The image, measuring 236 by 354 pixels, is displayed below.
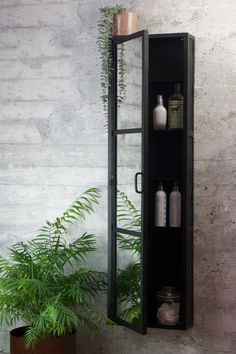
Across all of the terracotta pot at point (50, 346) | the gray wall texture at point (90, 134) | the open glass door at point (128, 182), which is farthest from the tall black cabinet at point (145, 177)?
the terracotta pot at point (50, 346)

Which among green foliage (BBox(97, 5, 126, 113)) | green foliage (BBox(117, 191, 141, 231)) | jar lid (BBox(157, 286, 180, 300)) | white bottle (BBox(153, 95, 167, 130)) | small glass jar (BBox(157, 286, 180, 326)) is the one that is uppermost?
green foliage (BBox(97, 5, 126, 113))

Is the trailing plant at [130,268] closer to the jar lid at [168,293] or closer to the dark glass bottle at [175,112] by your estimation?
the jar lid at [168,293]

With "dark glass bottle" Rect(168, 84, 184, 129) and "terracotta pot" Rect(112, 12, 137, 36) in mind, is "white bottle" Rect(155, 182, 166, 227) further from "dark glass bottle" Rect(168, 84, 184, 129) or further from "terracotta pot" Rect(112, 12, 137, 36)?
"terracotta pot" Rect(112, 12, 137, 36)

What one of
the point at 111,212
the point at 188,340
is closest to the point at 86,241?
the point at 111,212

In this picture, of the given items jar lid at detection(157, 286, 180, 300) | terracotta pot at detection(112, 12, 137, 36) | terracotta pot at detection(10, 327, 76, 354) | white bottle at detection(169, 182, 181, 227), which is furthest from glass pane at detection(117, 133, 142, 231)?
terracotta pot at detection(10, 327, 76, 354)

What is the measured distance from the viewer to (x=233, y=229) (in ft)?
15.2

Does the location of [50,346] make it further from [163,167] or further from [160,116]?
[160,116]

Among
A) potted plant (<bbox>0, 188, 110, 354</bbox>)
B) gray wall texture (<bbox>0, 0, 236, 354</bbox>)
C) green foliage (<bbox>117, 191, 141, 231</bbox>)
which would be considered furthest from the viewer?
gray wall texture (<bbox>0, 0, 236, 354</bbox>)

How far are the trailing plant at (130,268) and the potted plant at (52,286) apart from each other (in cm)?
22

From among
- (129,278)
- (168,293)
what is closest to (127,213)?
→ (129,278)

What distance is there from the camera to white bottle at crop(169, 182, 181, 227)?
453 cm

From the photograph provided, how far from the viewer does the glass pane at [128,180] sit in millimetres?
4449

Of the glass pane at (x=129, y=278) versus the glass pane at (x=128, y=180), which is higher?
the glass pane at (x=128, y=180)

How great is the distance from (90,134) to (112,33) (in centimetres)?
73
